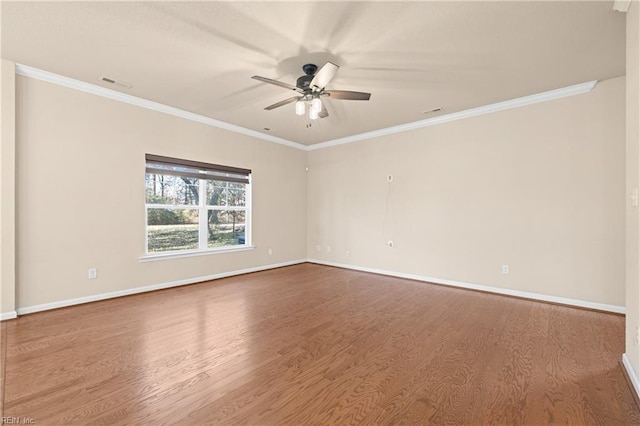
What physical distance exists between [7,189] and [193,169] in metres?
2.08

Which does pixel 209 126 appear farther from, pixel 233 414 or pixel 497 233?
pixel 497 233

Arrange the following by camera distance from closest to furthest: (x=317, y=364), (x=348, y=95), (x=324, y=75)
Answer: (x=317, y=364)
(x=324, y=75)
(x=348, y=95)

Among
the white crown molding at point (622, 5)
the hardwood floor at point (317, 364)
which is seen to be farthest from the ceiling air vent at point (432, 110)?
the hardwood floor at point (317, 364)

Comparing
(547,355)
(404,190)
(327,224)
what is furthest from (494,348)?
(327,224)

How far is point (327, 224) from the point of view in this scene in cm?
612

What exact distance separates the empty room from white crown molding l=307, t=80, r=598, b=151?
3cm

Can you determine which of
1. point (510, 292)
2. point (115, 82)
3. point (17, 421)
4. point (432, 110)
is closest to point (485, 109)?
point (432, 110)

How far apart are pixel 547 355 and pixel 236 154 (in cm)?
497

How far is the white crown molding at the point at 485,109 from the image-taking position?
3.41m

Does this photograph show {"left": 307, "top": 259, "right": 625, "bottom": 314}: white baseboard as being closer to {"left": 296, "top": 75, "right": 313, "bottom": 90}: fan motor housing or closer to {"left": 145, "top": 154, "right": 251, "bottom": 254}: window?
{"left": 145, "top": 154, "right": 251, "bottom": 254}: window

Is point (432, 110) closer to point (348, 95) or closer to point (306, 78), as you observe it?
point (348, 95)

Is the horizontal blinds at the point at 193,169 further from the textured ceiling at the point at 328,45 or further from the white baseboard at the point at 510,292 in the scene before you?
the white baseboard at the point at 510,292

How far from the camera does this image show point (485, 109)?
406 centimetres

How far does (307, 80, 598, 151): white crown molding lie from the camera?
11.2ft
